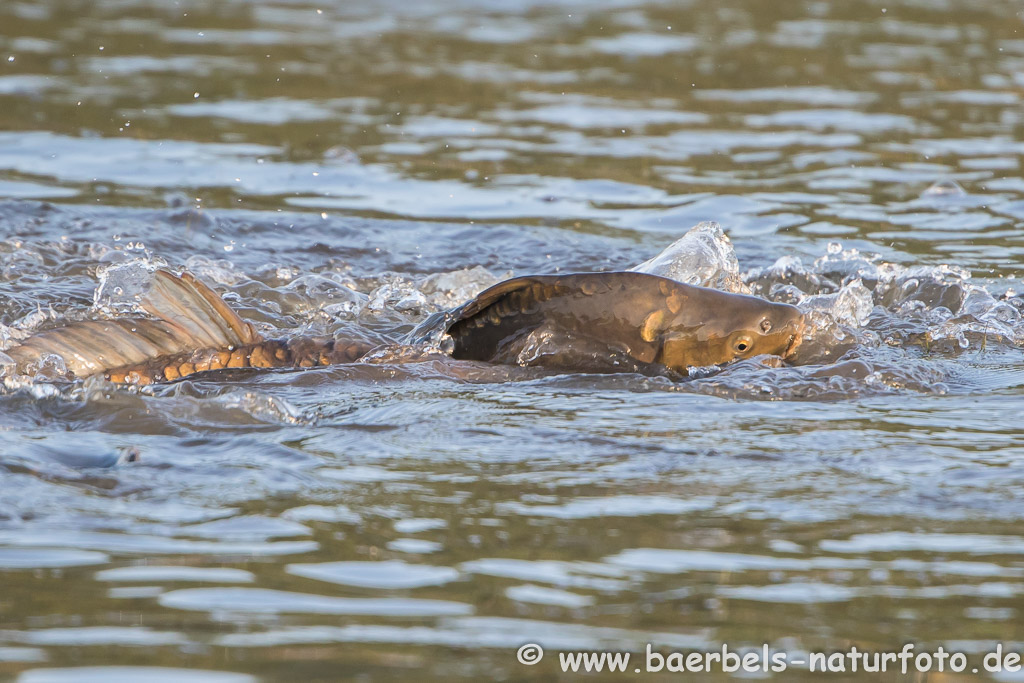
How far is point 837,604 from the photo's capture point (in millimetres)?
2654

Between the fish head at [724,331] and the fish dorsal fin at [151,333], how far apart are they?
1478 millimetres

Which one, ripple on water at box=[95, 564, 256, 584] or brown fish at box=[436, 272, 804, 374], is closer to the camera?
ripple on water at box=[95, 564, 256, 584]

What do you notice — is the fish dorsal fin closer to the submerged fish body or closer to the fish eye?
the submerged fish body

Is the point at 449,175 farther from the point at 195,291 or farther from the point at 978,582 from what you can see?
the point at 978,582

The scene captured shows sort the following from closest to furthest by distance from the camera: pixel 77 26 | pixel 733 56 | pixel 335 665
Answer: pixel 335 665, pixel 733 56, pixel 77 26

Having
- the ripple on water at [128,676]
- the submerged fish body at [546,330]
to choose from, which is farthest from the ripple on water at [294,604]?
the submerged fish body at [546,330]

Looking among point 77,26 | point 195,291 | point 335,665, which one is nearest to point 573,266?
point 195,291

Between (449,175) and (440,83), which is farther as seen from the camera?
(440,83)

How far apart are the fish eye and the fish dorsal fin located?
1665 millimetres

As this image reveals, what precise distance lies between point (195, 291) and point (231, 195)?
3.25 m

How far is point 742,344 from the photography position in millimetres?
Answer: 4445

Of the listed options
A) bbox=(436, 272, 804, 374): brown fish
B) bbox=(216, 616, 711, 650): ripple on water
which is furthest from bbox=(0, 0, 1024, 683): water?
bbox=(436, 272, 804, 374): brown fish

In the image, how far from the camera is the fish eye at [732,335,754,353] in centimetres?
444

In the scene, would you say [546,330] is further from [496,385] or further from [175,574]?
[175,574]
